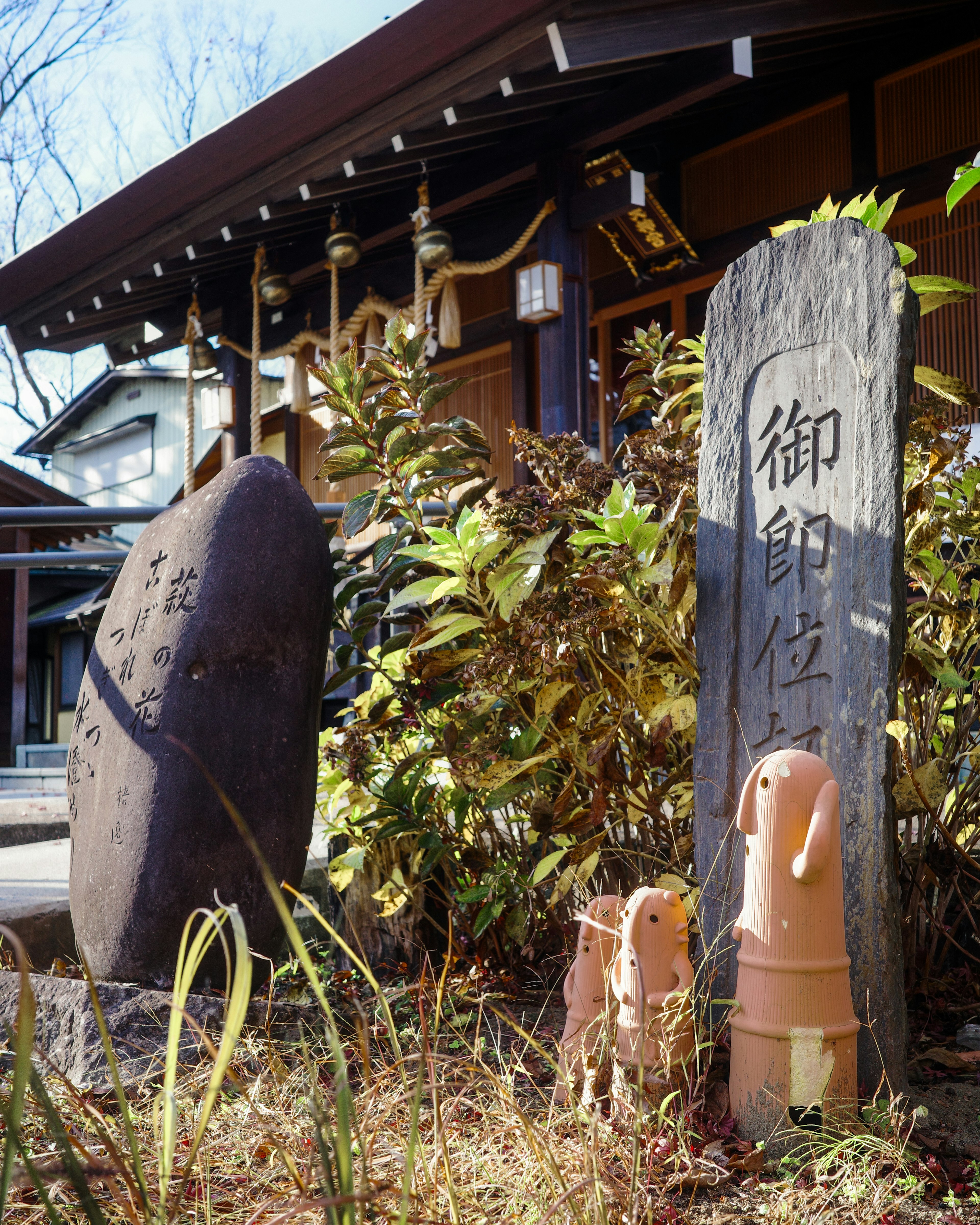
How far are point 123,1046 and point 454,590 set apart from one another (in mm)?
1194

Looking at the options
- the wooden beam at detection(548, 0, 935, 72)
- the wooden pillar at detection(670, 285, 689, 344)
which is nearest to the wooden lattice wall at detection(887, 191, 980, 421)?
the wooden beam at detection(548, 0, 935, 72)

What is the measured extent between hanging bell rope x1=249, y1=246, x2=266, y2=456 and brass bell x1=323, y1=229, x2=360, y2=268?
2.75 ft

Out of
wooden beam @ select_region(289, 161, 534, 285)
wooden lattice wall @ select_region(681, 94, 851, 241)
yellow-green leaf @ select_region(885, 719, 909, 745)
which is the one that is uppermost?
wooden lattice wall @ select_region(681, 94, 851, 241)

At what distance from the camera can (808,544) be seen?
2119 mm

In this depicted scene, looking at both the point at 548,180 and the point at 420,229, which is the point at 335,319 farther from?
the point at 548,180

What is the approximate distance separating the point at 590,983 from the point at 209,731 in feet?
3.37

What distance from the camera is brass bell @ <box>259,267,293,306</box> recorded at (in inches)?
277

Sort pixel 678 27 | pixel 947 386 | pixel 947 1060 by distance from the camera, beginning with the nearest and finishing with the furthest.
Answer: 1. pixel 947 1060
2. pixel 947 386
3. pixel 678 27

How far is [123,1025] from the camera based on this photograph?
2.17m

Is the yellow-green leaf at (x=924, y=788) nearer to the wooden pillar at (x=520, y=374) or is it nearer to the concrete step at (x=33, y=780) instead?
the wooden pillar at (x=520, y=374)

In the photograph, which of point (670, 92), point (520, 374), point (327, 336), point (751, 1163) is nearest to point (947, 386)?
point (751, 1163)

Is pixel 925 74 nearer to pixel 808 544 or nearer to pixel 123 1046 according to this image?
pixel 808 544

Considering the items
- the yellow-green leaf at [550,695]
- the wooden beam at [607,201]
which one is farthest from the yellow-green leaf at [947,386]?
the wooden beam at [607,201]

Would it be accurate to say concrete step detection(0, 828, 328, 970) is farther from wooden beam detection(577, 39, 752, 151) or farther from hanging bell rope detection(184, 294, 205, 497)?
wooden beam detection(577, 39, 752, 151)
